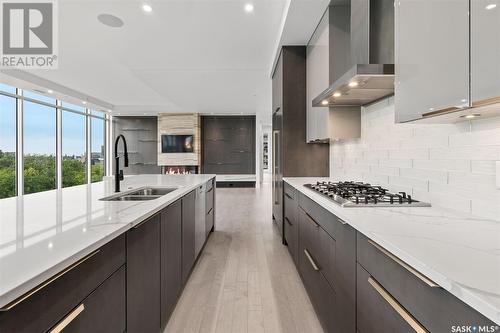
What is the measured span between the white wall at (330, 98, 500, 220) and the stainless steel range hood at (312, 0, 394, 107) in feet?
0.99

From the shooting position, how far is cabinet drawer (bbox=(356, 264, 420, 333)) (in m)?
0.84

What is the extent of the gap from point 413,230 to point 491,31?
0.70 metres

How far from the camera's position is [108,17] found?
120 inches

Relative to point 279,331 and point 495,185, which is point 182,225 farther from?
point 495,185

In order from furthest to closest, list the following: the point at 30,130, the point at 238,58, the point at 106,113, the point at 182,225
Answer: the point at 106,113
the point at 30,130
the point at 238,58
the point at 182,225

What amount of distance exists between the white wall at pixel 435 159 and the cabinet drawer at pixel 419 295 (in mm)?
664

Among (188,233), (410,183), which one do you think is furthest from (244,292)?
(410,183)

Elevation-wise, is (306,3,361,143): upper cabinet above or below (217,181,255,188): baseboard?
above

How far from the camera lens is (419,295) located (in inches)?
29.3

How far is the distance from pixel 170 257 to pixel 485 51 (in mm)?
1928

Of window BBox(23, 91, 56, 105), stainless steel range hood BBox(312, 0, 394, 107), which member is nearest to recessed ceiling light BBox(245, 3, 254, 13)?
stainless steel range hood BBox(312, 0, 394, 107)

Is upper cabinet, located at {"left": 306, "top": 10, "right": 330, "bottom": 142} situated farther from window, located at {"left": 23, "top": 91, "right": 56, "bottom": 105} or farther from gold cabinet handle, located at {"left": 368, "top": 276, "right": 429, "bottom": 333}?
window, located at {"left": 23, "top": 91, "right": 56, "bottom": 105}

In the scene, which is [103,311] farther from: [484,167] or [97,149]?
[97,149]

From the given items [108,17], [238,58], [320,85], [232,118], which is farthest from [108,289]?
[232,118]
